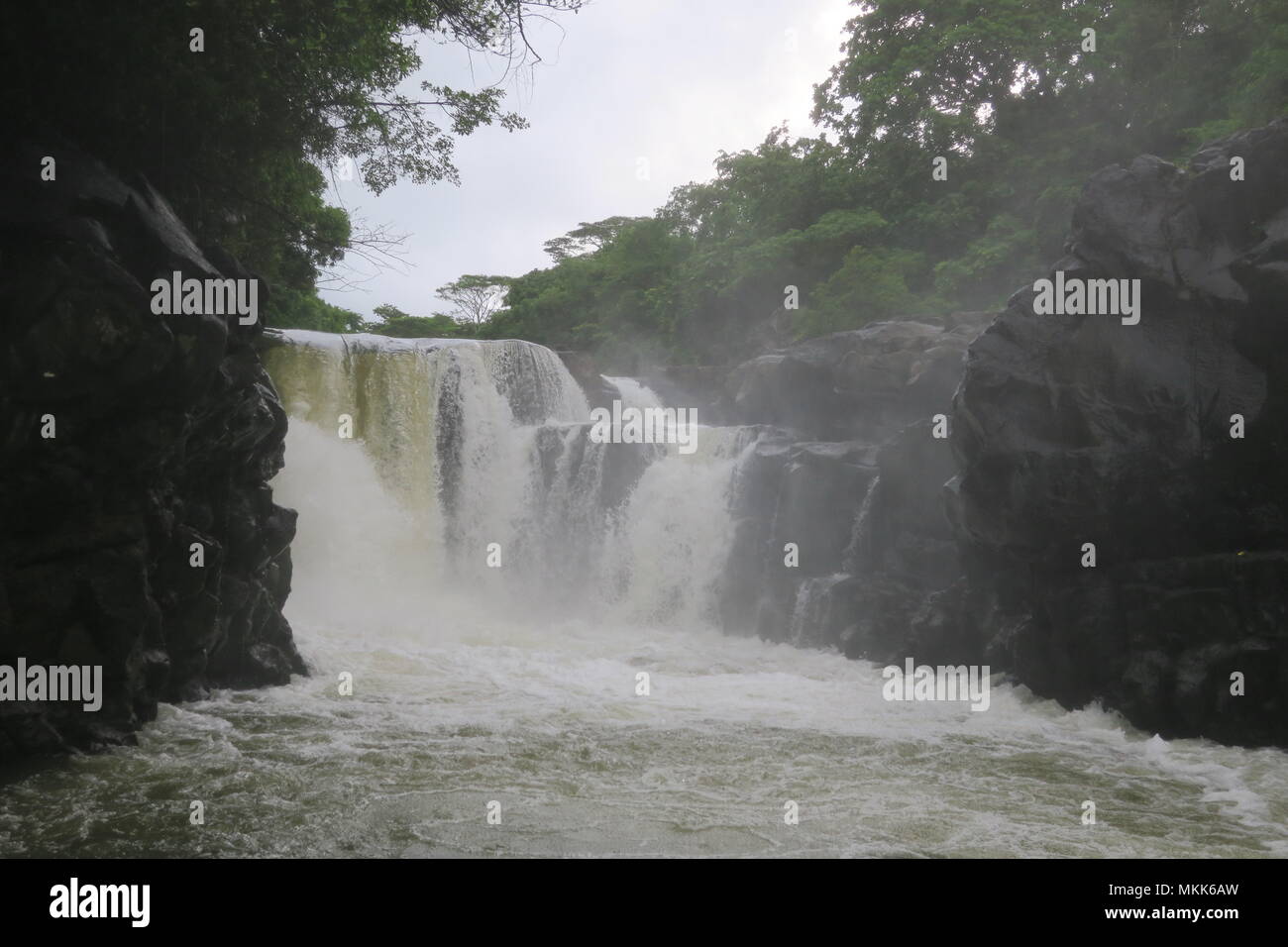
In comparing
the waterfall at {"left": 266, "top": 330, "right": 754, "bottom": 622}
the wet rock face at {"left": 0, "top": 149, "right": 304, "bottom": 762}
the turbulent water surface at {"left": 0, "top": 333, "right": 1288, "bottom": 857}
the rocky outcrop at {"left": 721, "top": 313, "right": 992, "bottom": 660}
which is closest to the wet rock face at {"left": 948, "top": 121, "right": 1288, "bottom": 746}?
the turbulent water surface at {"left": 0, "top": 333, "right": 1288, "bottom": 857}

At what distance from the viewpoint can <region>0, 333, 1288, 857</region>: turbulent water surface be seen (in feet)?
22.6

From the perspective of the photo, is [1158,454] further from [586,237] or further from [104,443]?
[586,237]

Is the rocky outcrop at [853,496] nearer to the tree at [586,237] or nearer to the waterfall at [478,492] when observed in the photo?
the waterfall at [478,492]

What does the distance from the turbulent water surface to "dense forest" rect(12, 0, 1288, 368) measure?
4469mm

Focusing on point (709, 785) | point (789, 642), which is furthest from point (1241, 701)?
point (789, 642)

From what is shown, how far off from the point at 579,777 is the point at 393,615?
31.8 feet

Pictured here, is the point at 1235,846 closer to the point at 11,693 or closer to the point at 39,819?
the point at 39,819

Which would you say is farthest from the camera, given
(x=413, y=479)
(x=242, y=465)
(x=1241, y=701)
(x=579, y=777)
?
(x=413, y=479)

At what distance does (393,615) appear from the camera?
676 inches

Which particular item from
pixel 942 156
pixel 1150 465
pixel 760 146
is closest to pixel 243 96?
pixel 1150 465

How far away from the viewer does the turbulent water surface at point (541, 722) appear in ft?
22.6

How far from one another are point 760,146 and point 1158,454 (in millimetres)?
26480

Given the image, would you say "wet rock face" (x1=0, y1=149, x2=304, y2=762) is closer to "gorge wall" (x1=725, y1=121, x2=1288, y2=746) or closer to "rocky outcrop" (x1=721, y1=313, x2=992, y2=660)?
"gorge wall" (x1=725, y1=121, x2=1288, y2=746)

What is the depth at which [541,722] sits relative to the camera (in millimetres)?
10289
